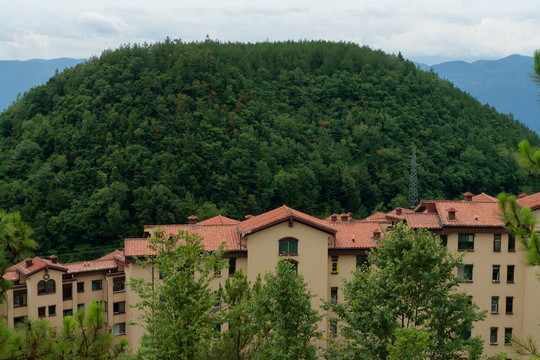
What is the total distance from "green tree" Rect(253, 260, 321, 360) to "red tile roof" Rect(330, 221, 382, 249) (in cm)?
1467

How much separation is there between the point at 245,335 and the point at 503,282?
72.7ft

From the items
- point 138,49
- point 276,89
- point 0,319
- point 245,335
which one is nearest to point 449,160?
point 276,89

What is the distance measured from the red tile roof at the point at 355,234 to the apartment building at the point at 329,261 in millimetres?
66

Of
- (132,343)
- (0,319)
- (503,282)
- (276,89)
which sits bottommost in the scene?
(132,343)

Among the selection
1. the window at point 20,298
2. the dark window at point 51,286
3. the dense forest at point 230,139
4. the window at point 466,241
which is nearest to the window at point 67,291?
the dark window at point 51,286

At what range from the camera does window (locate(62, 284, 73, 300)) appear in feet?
135

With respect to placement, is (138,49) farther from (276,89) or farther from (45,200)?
(45,200)

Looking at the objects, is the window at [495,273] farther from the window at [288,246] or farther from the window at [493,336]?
the window at [288,246]

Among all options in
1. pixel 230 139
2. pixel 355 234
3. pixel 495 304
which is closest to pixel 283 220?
pixel 355 234

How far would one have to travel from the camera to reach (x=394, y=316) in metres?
20.2

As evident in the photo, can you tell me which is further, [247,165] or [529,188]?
[529,188]

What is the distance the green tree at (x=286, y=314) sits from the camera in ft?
71.2

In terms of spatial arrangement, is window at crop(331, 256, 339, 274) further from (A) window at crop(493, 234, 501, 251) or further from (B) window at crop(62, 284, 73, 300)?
(B) window at crop(62, 284, 73, 300)

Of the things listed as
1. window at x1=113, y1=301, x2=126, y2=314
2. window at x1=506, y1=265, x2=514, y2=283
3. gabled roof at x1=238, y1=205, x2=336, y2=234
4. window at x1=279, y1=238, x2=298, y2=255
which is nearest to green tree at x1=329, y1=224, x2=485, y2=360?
gabled roof at x1=238, y1=205, x2=336, y2=234
